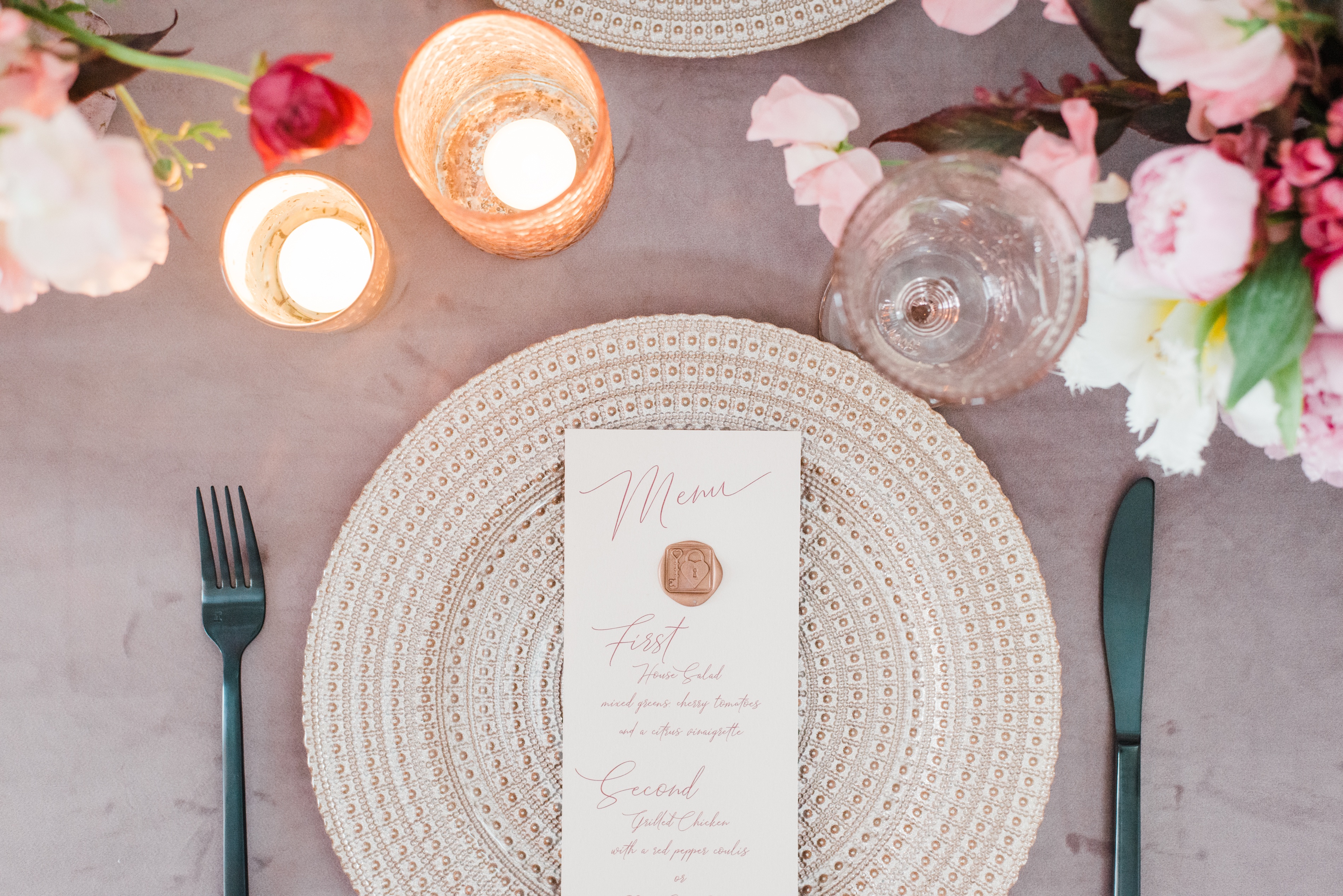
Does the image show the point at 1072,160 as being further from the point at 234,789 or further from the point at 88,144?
the point at 234,789

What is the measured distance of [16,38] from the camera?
0.31m

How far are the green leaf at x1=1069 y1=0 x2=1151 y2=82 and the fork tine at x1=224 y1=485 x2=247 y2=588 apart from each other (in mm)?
585

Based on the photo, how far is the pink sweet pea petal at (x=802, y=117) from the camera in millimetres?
391

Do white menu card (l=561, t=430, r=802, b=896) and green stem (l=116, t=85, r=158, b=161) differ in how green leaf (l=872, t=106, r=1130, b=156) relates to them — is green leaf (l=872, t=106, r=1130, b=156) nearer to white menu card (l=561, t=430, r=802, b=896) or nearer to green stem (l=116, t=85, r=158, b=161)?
white menu card (l=561, t=430, r=802, b=896)

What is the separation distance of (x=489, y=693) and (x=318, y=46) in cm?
48

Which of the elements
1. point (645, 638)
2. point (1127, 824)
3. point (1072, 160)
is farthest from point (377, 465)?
point (1127, 824)

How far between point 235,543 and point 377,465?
4.4 inches

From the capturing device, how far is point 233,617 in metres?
0.56

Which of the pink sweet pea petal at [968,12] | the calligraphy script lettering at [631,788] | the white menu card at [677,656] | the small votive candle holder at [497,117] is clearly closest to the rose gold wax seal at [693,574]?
the white menu card at [677,656]

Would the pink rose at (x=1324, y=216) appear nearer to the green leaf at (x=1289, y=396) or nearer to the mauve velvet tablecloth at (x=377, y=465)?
the green leaf at (x=1289, y=396)

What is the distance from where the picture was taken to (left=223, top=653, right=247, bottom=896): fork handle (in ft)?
1.79

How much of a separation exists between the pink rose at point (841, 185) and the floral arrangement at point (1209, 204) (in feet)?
0.08

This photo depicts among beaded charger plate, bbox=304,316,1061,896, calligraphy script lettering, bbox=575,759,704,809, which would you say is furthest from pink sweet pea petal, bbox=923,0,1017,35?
calligraphy script lettering, bbox=575,759,704,809

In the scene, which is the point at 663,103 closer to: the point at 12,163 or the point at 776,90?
the point at 776,90
